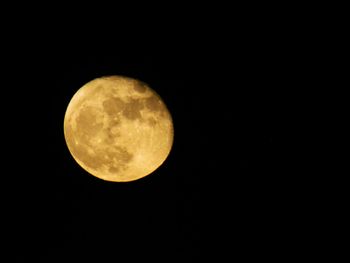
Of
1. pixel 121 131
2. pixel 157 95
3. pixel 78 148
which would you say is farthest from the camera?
pixel 157 95

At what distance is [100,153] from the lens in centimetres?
381

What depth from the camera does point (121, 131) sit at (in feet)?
12.1

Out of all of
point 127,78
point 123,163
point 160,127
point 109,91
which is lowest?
point 123,163

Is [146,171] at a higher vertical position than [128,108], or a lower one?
lower

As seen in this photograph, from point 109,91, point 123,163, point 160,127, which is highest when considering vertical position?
point 109,91

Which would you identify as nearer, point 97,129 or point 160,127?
point 97,129

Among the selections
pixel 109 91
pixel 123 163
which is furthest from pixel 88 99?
pixel 123 163

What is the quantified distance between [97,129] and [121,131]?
0.88 ft

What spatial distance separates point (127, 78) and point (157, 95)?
0.42m

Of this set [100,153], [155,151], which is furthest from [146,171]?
[100,153]

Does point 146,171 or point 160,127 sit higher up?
point 160,127

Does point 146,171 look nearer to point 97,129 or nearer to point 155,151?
point 155,151

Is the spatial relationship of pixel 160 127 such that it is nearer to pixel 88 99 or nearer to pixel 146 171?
pixel 146 171

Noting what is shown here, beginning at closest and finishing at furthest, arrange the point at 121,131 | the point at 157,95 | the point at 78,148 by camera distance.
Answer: the point at 121,131 < the point at 78,148 < the point at 157,95
